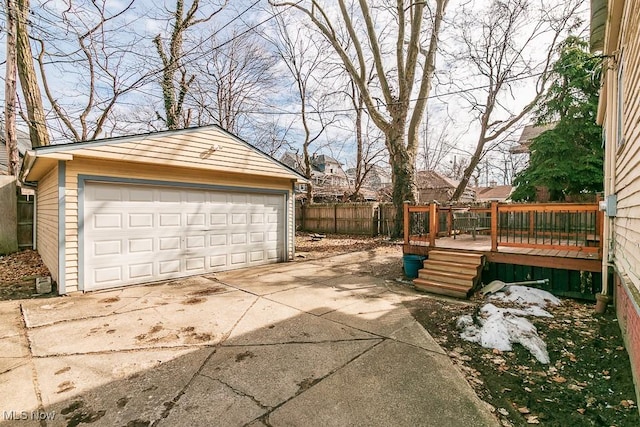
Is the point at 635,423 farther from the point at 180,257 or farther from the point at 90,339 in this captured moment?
the point at 180,257

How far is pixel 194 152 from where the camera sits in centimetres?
631

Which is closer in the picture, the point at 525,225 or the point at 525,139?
the point at 525,225

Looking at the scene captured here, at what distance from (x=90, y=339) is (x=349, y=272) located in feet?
15.8

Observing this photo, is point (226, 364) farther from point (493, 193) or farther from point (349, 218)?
point (493, 193)

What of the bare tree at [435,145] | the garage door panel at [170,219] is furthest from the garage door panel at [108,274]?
the bare tree at [435,145]

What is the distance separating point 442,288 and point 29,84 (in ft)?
41.0

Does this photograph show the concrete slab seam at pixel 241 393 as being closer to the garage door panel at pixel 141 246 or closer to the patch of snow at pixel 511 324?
the patch of snow at pixel 511 324

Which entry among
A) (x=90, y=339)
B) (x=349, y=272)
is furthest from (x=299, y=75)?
(x=90, y=339)

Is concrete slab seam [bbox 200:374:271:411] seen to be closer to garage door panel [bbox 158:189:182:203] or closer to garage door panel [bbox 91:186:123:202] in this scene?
garage door panel [bbox 91:186:123:202]

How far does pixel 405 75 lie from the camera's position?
1063 centimetres

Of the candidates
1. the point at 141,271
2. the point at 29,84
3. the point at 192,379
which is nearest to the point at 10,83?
the point at 29,84

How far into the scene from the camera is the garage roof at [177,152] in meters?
5.00

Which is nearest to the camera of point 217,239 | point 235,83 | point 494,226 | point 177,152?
point 494,226

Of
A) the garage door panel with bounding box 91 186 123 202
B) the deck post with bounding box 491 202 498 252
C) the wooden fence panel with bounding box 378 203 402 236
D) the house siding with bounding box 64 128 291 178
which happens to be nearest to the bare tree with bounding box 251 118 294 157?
the wooden fence panel with bounding box 378 203 402 236
